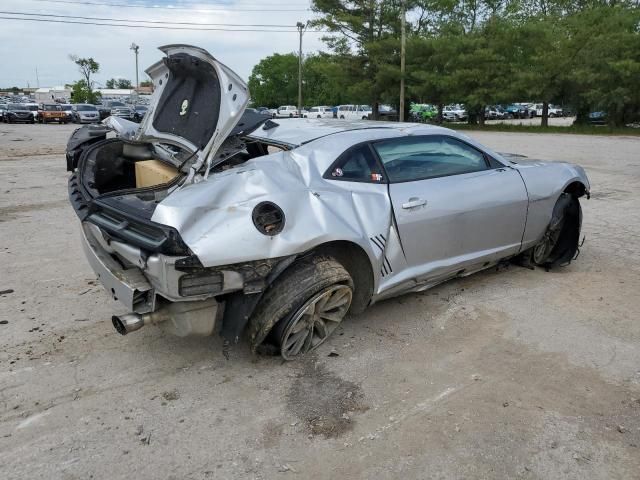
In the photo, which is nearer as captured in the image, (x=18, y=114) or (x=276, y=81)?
(x=18, y=114)

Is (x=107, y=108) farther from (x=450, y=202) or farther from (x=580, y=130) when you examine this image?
(x=450, y=202)

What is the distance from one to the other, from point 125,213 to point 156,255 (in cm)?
48

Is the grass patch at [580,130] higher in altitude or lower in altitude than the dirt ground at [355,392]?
higher

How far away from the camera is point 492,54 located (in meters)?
33.8

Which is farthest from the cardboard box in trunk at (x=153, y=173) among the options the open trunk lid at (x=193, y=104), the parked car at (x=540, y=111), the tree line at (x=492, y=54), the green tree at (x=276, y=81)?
the green tree at (x=276, y=81)

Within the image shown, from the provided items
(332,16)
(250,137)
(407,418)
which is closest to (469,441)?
(407,418)

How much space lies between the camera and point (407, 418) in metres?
2.80

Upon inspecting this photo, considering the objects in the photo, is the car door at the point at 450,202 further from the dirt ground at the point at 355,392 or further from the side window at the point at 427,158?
the dirt ground at the point at 355,392

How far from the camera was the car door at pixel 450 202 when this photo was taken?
3.66m

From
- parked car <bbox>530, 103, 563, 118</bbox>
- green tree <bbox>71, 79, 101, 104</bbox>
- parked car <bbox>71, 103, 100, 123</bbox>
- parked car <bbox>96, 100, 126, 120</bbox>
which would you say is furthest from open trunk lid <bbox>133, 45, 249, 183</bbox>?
green tree <bbox>71, 79, 101, 104</bbox>

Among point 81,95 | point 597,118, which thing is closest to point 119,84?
point 81,95

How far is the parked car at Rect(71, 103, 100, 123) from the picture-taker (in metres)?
37.7

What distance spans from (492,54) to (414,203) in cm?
3390

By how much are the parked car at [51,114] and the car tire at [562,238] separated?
128 feet
